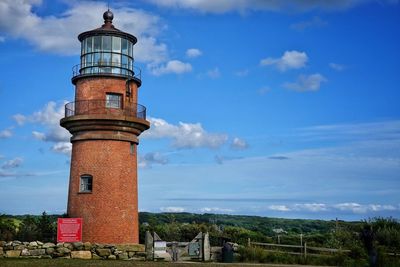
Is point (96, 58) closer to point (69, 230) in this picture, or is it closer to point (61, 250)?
point (69, 230)

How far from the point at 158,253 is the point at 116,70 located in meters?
8.78

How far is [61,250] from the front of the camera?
2503 centimetres

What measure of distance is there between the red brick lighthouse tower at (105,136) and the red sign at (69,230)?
0.43m

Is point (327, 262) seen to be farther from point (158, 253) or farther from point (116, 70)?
point (116, 70)

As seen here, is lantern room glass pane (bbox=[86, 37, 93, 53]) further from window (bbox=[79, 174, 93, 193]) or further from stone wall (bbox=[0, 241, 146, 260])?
stone wall (bbox=[0, 241, 146, 260])

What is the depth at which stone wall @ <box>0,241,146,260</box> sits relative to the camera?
24.9 metres

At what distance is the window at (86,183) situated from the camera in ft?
87.8

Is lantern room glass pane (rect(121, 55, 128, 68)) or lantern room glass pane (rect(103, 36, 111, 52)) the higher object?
lantern room glass pane (rect(103, 36, 111, 52))

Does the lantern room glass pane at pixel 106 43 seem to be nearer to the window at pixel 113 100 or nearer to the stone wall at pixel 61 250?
the window at pixel 113 100

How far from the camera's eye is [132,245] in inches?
1051

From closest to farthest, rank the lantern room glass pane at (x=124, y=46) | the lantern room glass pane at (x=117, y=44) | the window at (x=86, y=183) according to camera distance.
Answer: the window at (x=86, y=183) → the lantern room glass pane at (x=117, y=44) → the lantern room glass pane at (x=124, y=46)

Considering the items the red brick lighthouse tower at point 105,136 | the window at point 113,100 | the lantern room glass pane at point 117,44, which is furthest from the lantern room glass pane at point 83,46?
the window at point 113,100

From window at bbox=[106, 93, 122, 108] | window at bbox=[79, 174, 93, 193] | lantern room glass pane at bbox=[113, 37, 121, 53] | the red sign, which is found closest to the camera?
the red sign

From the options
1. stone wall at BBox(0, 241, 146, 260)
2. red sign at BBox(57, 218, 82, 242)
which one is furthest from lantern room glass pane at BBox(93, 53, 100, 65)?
stone wall at BBox(0, 241, 146, 260)
